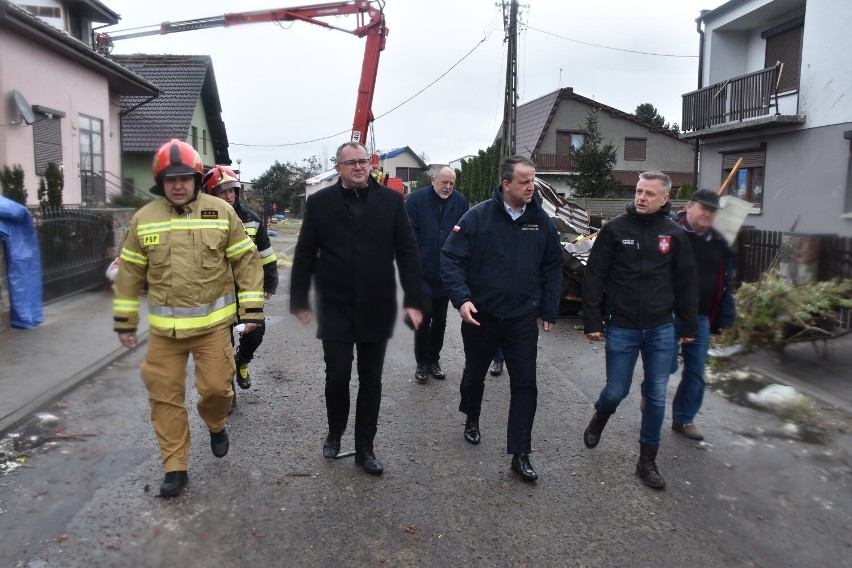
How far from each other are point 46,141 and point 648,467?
47.2 feet

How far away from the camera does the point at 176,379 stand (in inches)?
155

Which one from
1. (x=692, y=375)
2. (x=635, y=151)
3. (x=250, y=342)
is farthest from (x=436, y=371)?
(x=635, y=151)

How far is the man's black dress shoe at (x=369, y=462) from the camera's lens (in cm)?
425

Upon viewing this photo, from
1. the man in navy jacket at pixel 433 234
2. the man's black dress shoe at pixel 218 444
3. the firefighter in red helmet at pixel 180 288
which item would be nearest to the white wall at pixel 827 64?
the man in navy jacket at pixel 433 234

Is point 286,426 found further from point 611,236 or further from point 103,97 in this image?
point 103,97

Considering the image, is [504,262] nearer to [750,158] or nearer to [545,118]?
[750,158]

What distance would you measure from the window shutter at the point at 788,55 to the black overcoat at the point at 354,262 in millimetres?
15434

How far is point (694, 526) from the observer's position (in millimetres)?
3633

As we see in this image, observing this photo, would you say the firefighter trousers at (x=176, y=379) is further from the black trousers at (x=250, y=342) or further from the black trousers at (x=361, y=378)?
the black trousers at (x=250, y=342)

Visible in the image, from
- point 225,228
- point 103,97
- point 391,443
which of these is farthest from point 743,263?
point 103,97

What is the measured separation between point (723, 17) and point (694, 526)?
61.0 feet

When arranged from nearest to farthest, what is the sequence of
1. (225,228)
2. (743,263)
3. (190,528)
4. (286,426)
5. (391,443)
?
(190,528) < (225,228) < (391,443) < (286,426) < (743,263)

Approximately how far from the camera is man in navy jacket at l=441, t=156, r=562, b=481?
4.26 meters

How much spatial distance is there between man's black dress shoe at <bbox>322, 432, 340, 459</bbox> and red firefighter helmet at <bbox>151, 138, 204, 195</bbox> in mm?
1817
